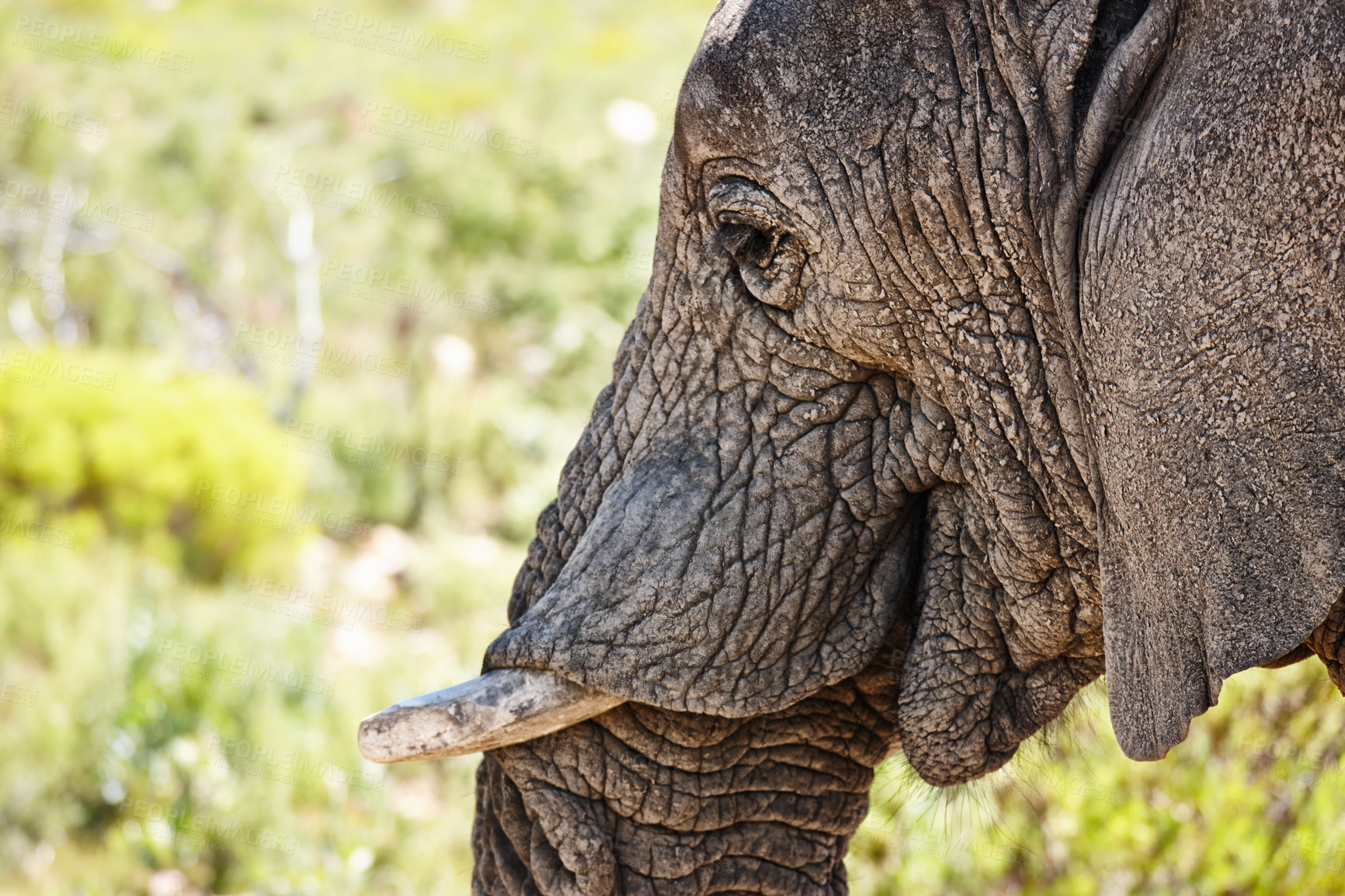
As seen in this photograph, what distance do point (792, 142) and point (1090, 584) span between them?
668 mm

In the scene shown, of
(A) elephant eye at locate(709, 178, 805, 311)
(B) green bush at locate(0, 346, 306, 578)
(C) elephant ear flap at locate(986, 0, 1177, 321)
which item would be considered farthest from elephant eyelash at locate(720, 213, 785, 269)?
(B) green bush at locate(0, 346, 306, 578)

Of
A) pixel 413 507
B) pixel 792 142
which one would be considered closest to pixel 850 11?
pixel 792 142

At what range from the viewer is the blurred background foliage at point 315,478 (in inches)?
137

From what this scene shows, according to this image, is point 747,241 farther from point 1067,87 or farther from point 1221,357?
point 1221,357

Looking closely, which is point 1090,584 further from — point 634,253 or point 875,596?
point 634,253

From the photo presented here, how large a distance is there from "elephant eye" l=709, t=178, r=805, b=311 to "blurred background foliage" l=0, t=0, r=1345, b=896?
2.63 ft

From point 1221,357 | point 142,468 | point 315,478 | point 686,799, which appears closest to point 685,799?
point 686,799

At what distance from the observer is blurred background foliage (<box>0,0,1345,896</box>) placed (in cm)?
347

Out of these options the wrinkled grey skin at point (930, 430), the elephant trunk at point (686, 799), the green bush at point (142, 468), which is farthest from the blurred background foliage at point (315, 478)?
the wrinkled grey skin at point (930, 430)

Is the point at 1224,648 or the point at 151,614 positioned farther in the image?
the point at 151,614

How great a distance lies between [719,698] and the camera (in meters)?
1.70

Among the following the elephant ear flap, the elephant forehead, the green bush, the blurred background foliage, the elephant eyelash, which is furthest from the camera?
the green bush

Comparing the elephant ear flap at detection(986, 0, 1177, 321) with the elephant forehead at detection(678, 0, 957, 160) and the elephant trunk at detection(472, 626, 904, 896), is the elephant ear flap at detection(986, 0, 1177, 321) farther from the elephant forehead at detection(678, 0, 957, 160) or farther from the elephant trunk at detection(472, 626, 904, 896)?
the elephant trunk at detection(472, 626, 904, 896)

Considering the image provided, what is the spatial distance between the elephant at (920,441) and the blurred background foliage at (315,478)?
0.33 metres
